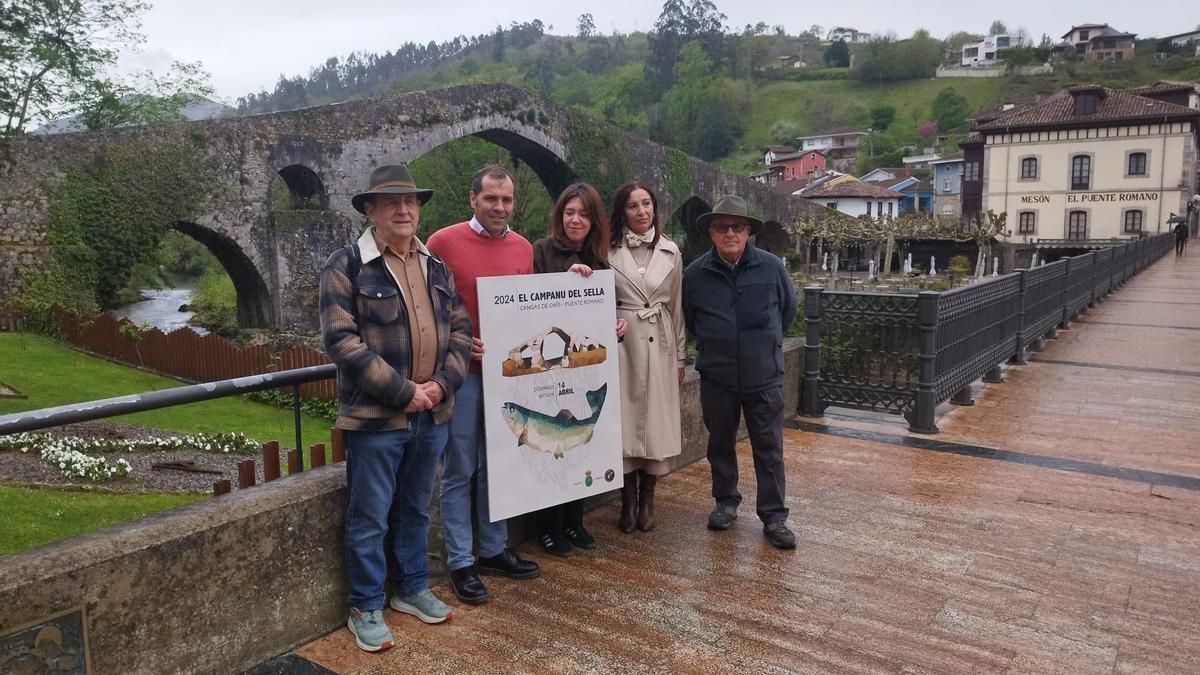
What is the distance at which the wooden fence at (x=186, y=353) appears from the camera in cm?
1303

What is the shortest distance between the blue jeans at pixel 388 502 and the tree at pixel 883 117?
3247 inches

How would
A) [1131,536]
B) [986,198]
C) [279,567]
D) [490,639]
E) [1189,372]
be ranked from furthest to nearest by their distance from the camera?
[986,198] < [1189,372] < [1131,536] < [490,639] < [279,567]

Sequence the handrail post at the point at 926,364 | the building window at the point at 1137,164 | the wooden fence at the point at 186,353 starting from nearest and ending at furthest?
the handrail post at the point at 926,364, the wooden fence at the point at 186,353, the building window at the point at 1137,164

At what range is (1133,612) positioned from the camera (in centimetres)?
315

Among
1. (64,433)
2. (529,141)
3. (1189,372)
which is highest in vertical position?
(529,141)

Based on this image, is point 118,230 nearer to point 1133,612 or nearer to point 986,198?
point 1133,612

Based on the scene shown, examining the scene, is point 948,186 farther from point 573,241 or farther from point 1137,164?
point 573,241

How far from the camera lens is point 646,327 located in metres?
3.70

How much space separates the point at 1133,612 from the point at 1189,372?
22.0 feet

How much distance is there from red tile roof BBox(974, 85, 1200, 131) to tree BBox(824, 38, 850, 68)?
6060cm

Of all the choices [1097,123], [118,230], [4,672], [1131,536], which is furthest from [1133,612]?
[1097,123]

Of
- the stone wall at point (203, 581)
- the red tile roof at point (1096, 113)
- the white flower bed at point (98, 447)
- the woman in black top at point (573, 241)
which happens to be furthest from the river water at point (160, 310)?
the red tile roof at point (1096, 113)

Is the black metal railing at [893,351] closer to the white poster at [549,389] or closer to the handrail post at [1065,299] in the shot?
the white poster at [549,389]

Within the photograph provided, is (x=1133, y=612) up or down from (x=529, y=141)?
down
